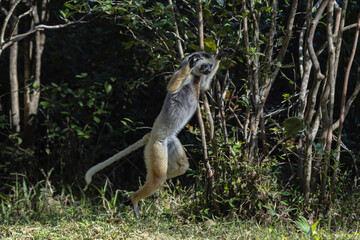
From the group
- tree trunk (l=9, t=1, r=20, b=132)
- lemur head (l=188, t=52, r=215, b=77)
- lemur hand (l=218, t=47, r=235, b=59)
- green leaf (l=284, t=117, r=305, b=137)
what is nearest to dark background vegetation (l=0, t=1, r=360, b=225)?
tree trunk (l=9, t=1, r=20, b=132)

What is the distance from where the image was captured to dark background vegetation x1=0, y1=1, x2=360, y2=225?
5.88 m

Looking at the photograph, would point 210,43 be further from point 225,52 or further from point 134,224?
point 134,224

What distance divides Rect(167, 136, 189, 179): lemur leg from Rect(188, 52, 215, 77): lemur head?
0.87 metres

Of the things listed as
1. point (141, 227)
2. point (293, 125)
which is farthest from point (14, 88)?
point (293, 125)

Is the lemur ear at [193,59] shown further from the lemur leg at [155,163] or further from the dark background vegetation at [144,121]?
the lemur leg at [155,163]

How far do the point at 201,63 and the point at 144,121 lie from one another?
3.04m

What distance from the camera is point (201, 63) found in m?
5.26

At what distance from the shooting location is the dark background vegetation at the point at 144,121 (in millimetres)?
5883

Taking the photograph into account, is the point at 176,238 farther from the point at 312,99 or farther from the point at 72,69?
the point at 72,69

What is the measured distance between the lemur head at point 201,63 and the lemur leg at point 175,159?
869 mm

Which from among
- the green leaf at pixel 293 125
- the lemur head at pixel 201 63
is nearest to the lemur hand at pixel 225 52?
the lemur head at pixel 201 63

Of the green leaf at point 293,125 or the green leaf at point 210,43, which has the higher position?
the green leaf at point 210,43

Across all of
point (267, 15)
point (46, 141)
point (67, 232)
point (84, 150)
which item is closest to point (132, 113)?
point (84, 150)

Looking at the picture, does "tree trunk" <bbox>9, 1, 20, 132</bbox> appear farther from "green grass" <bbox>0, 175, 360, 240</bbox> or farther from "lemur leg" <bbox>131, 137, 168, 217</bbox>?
"lemur leg" <bbox>131, 137, 168, 217</bbox>
